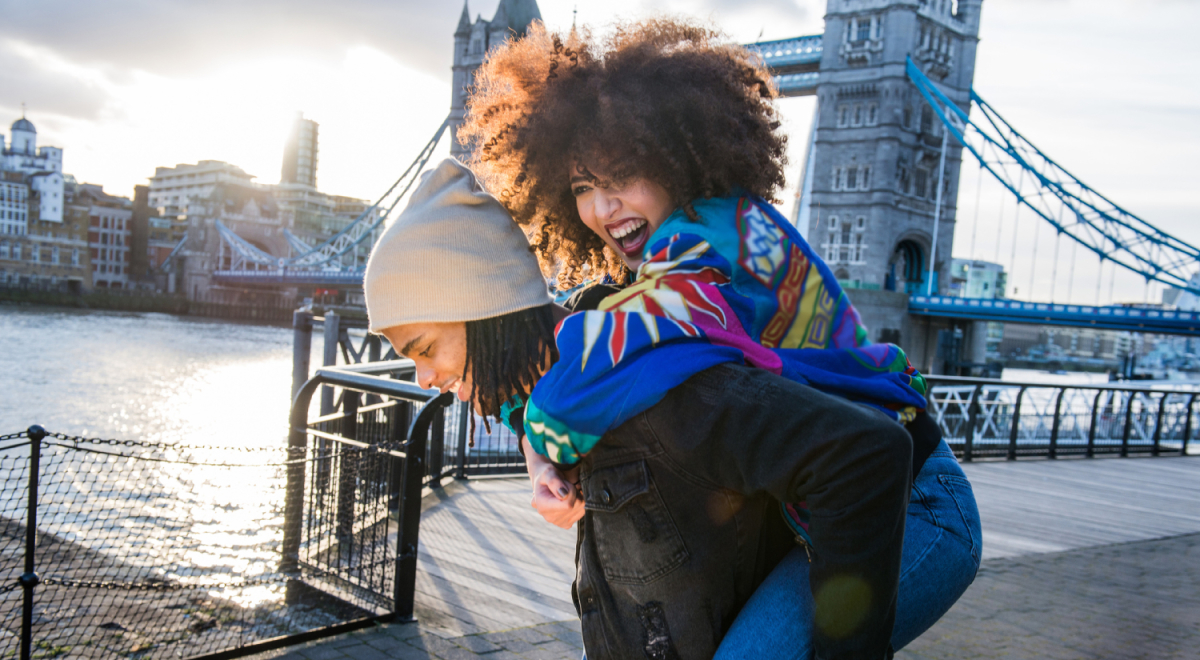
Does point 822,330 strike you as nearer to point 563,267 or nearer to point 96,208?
point 563,267

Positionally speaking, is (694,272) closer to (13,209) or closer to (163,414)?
(163,414)

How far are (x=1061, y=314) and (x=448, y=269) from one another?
32.6m

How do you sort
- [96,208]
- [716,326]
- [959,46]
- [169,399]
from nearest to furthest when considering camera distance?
[716,326] → [169,399] → [959,46] → [96,208]

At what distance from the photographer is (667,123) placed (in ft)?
3.52

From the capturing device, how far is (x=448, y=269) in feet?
3.43

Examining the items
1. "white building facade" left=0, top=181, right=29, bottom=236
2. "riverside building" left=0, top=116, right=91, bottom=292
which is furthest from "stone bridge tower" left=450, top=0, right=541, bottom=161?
"white building facade" left=0, top=181, right=29, bottom=236

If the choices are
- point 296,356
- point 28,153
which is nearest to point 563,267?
point 296,356

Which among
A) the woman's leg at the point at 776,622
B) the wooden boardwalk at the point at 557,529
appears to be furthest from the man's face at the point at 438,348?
the wooden boardwalk at the point at 557,529

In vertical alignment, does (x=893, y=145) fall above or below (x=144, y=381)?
above

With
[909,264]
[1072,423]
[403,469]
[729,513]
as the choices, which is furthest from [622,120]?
[909,264]

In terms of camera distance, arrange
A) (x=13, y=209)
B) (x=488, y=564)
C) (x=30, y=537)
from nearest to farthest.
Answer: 1. (x=30, y=537)
2. (x=488, y=564)
3. (x=13, y=209)

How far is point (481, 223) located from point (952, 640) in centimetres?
250

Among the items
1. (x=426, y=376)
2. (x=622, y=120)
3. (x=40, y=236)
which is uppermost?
(x=40, y=236)

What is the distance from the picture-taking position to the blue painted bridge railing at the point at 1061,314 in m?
26.5
